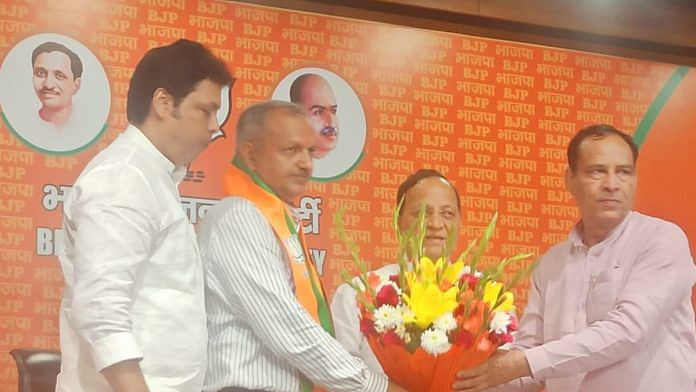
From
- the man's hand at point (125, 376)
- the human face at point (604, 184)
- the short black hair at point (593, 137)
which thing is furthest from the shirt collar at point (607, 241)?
the man's hand at point (125, 376)

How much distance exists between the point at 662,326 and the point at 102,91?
1.78 metres

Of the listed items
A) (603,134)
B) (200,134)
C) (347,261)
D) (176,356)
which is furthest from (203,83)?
(603,134)

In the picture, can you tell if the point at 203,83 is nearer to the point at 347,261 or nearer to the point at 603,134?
the point at 347,261

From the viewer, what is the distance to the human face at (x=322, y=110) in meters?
3.46

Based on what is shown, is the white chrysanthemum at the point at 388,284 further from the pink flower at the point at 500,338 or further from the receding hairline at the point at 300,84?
the receding hairline at the point at 300,84

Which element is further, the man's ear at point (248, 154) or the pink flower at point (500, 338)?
the man's ear at point (248, 154)

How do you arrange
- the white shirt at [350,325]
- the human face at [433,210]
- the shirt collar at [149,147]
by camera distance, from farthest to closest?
the human face at [433,210] < the white shirt at [350,325] < the shirt collar at [149,147]

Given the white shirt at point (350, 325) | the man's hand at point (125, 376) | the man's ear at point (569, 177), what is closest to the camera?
the man's hand at point (125, 376)

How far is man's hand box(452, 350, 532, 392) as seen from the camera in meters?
2.66

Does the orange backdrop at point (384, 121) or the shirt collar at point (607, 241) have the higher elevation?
the orange backdrop at point (384, 121)

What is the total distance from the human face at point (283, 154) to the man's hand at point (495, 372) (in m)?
0.64

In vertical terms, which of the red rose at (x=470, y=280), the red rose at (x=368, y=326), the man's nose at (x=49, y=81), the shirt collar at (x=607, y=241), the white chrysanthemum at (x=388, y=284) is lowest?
the red rose at (x=368, y=326)

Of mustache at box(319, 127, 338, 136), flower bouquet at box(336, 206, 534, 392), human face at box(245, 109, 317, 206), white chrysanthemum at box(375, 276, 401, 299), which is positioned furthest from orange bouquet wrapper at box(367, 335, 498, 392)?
mustache at box(319, 127, 338, 136)

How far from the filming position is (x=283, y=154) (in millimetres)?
2748
